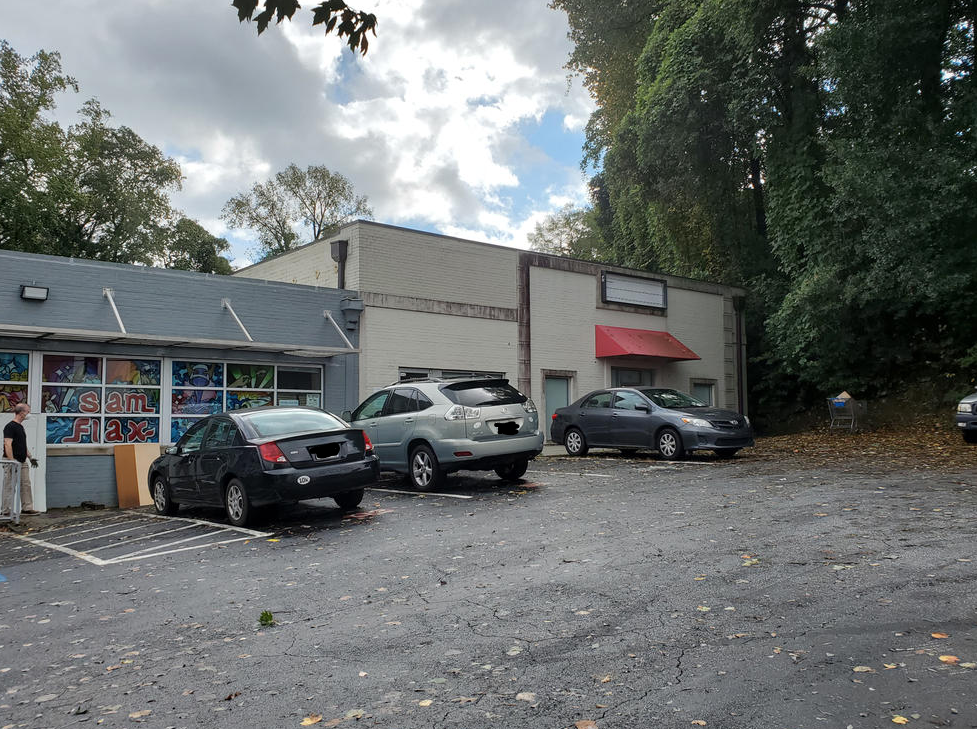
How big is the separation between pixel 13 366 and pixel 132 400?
2220mm

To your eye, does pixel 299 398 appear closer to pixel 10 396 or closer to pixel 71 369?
pixel 71 369

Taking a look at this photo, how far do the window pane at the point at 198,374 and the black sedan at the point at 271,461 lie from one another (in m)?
5.23

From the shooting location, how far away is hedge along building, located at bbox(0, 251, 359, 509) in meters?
15.1

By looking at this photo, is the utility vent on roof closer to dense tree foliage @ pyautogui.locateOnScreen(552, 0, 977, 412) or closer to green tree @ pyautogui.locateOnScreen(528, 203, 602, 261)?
dense tree foliage @ pyautogui.locateOnScreen(552, 0, 977, 412)

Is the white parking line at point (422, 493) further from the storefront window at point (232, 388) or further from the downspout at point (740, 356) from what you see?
the downspout at point (740, 356)

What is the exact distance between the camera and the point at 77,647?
5688 mm

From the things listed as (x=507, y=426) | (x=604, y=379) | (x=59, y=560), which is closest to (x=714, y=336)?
(x=604, y=379)

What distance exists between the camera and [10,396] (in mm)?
15016

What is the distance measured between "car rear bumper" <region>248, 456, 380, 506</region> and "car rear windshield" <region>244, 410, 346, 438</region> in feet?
2.16

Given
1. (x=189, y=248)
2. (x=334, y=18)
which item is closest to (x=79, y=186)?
(x=189, y=248)

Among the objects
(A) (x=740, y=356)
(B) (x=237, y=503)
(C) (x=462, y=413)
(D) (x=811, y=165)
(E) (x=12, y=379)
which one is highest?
(D) (x=811, y=165)

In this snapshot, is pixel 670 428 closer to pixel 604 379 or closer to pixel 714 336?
pixel 604 379

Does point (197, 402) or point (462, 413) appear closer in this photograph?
point (462, 413)

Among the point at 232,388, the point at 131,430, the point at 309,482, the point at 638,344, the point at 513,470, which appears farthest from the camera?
the point at 638,344
